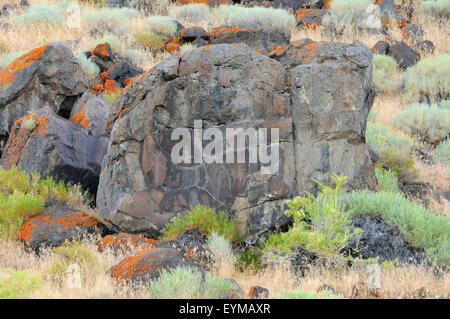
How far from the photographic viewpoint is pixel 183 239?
7145 mm

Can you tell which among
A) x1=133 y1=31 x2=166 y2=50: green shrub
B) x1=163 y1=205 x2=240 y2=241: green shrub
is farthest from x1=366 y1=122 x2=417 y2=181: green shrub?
x1=133 y1=31 x2=166 y2=50: green shrub

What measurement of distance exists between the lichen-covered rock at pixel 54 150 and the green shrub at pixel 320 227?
3527 millimetres

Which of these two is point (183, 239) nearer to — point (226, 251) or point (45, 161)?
point (226, 251)

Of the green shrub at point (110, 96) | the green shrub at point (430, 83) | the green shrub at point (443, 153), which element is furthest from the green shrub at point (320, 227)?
the green shrub at point (430, 83)

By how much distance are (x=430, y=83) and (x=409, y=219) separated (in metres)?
9.38

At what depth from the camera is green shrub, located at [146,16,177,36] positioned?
16953 mm

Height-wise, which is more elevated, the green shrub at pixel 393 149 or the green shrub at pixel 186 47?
the green shrub at pixel 186 47

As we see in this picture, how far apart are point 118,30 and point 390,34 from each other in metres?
9.24

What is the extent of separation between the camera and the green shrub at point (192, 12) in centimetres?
1895

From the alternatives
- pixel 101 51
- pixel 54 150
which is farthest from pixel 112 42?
pixel 54 150

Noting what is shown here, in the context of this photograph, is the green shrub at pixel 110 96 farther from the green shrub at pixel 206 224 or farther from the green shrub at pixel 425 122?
the green shrub at pixel 425 122

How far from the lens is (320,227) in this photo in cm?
678

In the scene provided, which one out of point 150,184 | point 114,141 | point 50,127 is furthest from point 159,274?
point 50,127

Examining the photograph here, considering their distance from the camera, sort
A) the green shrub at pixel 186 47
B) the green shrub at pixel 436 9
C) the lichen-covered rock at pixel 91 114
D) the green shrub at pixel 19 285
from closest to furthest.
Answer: the green shrub at pixel 19 285 → the lichen-covered rock at pixel 91 114 → the green shrub at pixel 186 47 → the green shrub at pixel 436 9
